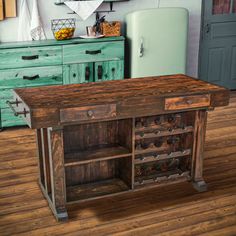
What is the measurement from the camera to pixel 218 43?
6.49 metres

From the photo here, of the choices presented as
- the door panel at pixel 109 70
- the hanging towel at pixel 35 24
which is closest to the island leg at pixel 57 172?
the door panel at pixel 109 70

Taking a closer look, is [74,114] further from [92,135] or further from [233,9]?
[233,9]

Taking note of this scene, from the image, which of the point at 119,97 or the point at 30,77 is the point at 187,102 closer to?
the point at 119,97

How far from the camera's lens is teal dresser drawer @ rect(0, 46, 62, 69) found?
4.84 meters

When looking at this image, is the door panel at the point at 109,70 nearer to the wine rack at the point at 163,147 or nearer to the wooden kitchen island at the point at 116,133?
the wooden kitchen island at the point at 116,133

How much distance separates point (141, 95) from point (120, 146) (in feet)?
1.69

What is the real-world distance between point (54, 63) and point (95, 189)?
2089 mm

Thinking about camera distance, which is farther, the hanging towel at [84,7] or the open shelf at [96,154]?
the hanging towel at [84,7]

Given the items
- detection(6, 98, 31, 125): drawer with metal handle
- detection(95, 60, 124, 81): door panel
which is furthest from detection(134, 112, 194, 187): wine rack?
detection(95, 60, 124, 81): door panel

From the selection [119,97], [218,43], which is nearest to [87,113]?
[119,97]

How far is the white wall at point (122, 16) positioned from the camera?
534 cm

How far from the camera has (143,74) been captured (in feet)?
18.3

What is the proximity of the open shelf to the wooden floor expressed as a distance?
0.42 m

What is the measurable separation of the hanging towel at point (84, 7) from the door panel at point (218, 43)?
1687mm
